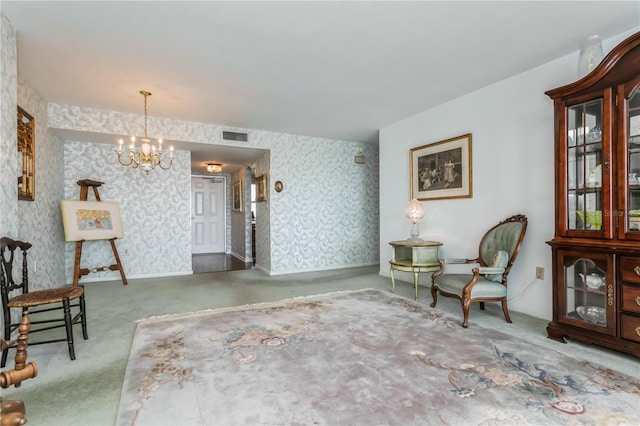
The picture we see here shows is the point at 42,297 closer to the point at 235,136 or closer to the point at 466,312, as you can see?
the point at 466,312

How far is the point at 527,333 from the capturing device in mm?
2748

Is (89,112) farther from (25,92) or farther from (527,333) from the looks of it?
(527,333)

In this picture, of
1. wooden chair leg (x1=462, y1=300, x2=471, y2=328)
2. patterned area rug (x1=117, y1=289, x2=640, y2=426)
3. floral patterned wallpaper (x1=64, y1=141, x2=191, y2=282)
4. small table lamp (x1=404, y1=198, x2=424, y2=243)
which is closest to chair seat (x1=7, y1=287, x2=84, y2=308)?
patterned area rug (x1=117, y1=289, x2=640, y2=426)

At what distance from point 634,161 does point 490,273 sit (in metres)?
1.35

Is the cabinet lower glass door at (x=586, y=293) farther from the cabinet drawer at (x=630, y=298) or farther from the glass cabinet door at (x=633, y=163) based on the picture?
the glass cabinet door at (x=633, y=163)

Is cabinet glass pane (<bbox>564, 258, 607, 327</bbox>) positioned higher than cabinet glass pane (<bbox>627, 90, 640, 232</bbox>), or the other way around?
cabinet glass pane (<bbox>627, 90, 640, 232</bbox>)

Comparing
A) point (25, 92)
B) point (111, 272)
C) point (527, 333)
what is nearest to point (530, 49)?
point (527, 333)

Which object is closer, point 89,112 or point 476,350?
point 476,350

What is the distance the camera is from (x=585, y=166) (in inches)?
97.7

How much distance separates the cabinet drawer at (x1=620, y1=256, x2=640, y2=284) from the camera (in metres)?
2.16

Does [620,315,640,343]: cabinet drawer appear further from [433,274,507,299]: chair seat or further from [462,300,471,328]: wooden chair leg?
[462,300,471,328]: wooden chair leg

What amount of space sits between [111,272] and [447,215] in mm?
5320

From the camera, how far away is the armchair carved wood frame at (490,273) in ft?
9.71

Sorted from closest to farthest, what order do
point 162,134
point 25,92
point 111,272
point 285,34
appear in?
point 285,34 → point 25,92 → point 162,134 → point 111,272
